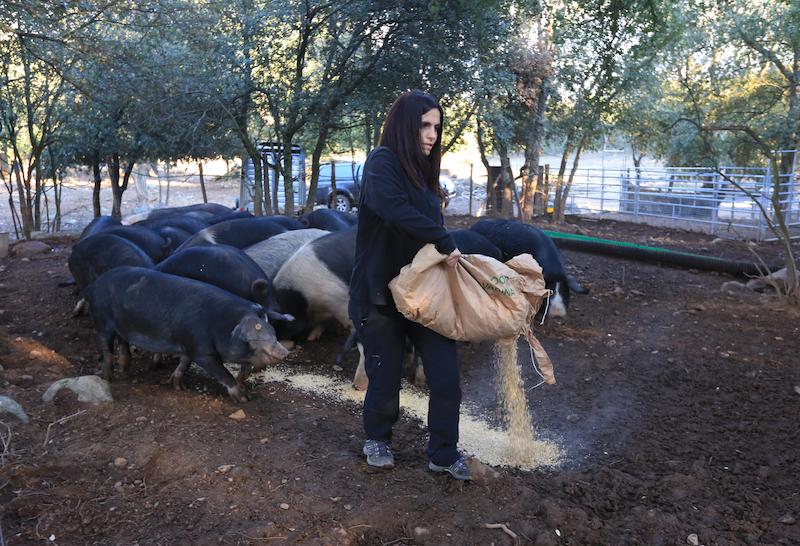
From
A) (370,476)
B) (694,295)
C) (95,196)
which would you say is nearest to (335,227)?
(694,295)

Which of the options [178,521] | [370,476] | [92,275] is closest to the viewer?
[178,521]

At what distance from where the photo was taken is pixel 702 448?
4.03 m

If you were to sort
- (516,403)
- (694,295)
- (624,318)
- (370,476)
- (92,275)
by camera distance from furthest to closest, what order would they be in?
(694,295), (624,318), (92,275), (516,403), (370,476)

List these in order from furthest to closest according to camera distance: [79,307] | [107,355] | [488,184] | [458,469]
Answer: [488,184], [79,307], [107,355], [458,469]

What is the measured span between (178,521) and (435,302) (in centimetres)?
142

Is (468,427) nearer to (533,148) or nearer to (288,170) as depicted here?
(288,170)

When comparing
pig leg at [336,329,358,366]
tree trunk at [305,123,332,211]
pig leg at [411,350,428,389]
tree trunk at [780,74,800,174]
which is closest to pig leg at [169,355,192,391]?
pig leg at [336,329,358,366]

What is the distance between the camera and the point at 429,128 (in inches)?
128

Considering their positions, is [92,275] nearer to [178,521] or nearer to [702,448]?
[178,521]

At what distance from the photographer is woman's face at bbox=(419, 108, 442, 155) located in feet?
10.6

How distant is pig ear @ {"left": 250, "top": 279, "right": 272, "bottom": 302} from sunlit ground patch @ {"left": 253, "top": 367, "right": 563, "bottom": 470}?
1.85ft

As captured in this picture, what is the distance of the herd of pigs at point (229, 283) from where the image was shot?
460cm

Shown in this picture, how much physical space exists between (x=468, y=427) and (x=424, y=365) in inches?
45.3

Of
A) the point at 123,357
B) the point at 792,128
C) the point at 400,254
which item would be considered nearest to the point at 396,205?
the point at 400,254
